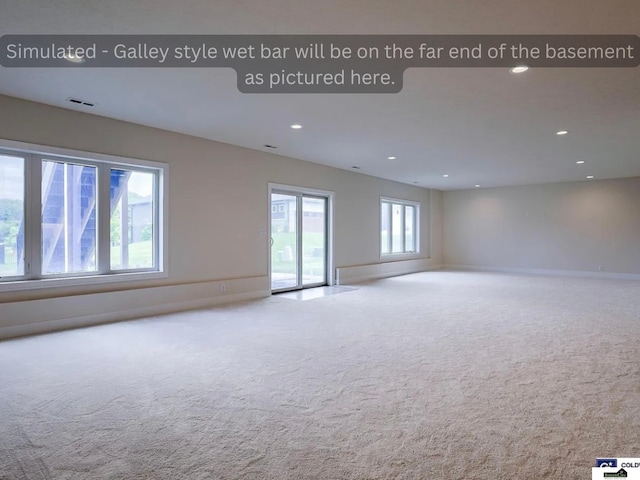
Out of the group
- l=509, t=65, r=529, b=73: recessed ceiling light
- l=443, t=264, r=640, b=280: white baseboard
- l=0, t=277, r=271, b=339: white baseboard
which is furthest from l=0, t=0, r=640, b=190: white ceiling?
l=443, t=264, r=640, b=280: white baseboard

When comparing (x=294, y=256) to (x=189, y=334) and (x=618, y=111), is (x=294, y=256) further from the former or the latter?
(x=618, y=111)

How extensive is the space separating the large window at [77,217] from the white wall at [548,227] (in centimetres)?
969

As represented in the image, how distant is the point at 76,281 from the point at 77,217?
0.83 metres

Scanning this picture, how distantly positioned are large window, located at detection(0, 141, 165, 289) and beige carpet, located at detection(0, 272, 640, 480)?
0.95 m

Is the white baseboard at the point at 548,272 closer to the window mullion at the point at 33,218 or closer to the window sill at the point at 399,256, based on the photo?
the window sill at the point at 399,256

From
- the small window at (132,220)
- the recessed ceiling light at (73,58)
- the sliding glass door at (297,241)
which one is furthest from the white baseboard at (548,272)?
the recessed ceiling light at (73,58)

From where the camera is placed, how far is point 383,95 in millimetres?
4105

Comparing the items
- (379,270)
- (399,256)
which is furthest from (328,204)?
(399,256)

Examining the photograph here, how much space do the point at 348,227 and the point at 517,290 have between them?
148 inches

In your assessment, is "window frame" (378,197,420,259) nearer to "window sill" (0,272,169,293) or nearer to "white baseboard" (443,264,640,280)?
"white baseboard" (443,264,640,280)

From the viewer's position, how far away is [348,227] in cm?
898

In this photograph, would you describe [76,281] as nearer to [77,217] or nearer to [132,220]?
[77,217]

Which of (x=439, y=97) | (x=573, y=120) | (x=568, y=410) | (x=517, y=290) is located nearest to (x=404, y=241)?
(x=517, y=290)

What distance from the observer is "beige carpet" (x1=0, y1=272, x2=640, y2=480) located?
1938 millimetres
